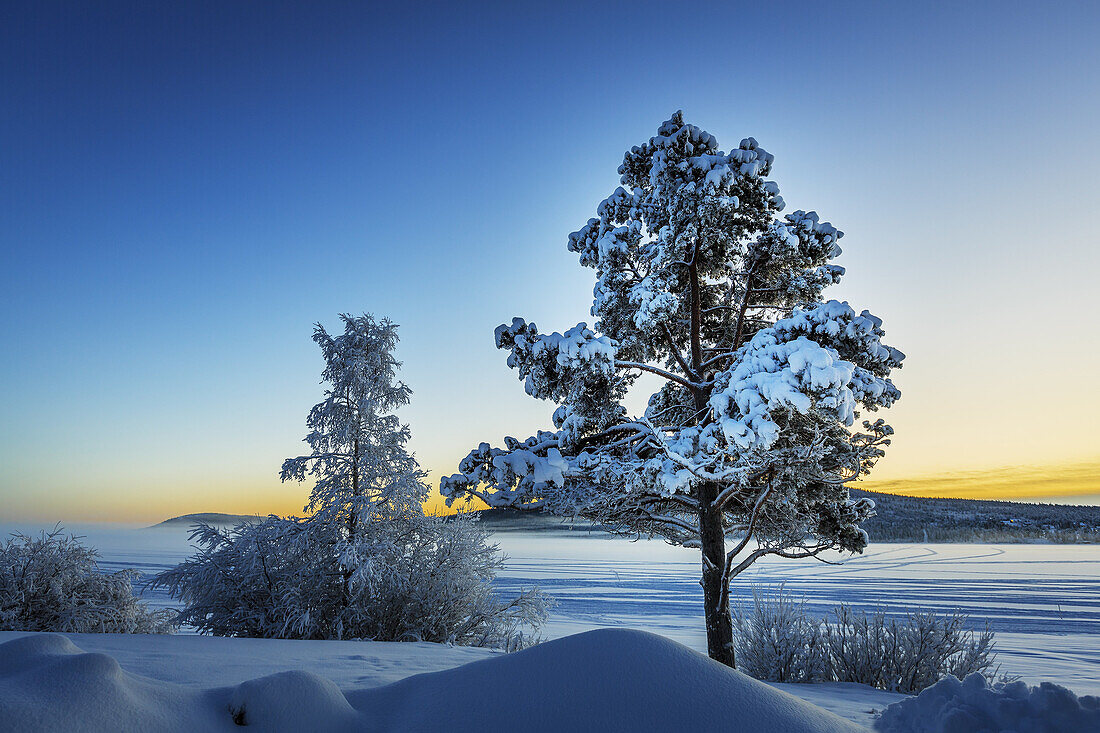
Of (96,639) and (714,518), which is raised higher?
Answer: (714,518)

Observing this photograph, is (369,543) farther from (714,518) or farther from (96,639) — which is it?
(714,518)

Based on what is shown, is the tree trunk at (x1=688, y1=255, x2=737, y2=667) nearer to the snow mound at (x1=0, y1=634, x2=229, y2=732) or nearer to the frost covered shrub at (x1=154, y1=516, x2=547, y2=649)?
the frost covered shrub at (x1=154, y1=516, x2=547, y2=649)

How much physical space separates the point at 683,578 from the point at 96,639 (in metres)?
21.8

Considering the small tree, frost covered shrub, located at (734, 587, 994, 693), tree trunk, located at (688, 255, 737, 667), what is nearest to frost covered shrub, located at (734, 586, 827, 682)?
frost covered shrub, located at (734, 587, 994, 693)

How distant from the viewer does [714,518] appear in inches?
317

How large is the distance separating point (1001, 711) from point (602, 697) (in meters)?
1.91

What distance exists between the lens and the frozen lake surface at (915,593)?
10.2 metres

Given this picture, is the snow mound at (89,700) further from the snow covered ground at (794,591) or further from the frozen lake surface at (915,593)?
the frozen lake surface at (915,593)

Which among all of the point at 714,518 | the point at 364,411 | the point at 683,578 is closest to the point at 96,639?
the point at 364,411

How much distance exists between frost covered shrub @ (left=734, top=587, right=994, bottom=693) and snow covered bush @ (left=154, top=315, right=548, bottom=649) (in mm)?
3808

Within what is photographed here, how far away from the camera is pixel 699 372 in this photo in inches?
350

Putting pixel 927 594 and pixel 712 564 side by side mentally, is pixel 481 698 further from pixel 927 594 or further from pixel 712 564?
pixel 927 594

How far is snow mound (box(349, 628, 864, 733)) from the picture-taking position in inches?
100.0

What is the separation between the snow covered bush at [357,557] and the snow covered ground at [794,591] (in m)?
2.46
